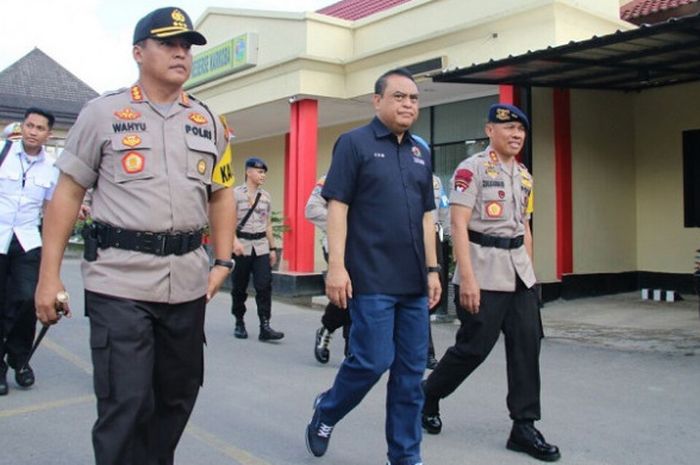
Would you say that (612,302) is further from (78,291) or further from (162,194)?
(162,194)

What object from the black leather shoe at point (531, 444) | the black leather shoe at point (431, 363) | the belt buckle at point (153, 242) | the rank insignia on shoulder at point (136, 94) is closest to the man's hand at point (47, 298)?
the belt buckle at point (153, 242)

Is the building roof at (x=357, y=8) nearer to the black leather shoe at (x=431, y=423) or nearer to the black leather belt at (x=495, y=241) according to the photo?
the black leather belt at (x=495, y=241)

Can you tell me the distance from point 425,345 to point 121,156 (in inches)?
70.7

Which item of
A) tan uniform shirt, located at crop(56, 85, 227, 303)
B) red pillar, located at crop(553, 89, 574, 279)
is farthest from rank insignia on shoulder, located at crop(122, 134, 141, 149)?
red pillar, located at crop(553, 89, 574, 279)

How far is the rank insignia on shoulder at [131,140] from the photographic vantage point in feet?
9.64

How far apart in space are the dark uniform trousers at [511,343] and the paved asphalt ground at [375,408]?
0.35 m

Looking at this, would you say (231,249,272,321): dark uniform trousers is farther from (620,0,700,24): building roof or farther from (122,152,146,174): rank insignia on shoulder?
(620,0,700,24): building roof

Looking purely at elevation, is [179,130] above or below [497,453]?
above

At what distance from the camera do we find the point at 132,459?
2.86 m

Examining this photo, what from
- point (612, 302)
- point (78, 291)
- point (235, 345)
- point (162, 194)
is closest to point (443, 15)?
point (612, 302)

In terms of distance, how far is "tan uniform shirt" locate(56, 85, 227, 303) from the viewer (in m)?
2.92

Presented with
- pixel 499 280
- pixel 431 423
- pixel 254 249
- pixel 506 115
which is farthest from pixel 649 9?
pixel 431 423

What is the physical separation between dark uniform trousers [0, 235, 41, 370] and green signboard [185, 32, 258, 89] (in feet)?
30.3

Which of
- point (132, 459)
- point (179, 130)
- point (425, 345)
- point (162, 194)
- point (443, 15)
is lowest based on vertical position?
point (132, 459)
